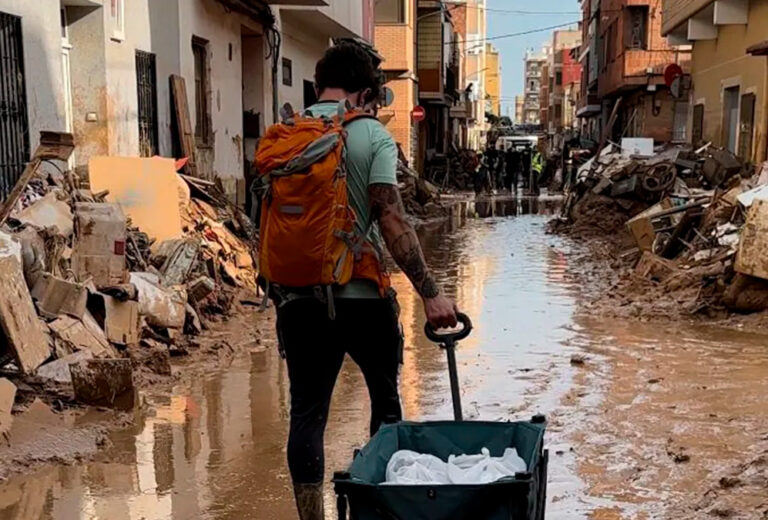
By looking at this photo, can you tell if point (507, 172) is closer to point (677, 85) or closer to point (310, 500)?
point (677, 85)

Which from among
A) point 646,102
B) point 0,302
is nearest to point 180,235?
point 0,302

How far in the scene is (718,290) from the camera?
864cm

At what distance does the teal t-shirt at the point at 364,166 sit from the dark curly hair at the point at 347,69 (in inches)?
6.4

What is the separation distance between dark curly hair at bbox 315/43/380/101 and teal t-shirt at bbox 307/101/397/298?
0.16m

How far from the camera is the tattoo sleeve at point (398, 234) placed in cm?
311

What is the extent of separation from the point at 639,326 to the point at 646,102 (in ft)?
81.5

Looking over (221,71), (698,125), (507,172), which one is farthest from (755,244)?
(507,172)

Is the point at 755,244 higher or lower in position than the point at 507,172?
higher

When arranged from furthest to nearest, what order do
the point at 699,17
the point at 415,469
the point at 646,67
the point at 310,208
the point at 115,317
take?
the point at 646,67 → the point at 699,17 → the point at 115,317 → the point at 310,208 → the point at 415,469

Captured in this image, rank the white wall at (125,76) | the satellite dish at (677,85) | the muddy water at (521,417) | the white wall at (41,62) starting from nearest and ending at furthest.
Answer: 1. the muddy water at (521,417)
2. the white wall at (41,62)
3. the white wall at (125,76)
4. the satellite dish at (677,85)

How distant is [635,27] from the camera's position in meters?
30.9

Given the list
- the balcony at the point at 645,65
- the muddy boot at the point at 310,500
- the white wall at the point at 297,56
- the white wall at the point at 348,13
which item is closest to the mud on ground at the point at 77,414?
the muddy boot at the point at 310,500

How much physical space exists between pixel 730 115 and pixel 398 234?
16182 millimetres

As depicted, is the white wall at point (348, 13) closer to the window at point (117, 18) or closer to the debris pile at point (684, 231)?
the debris pile at point (684, 231)
